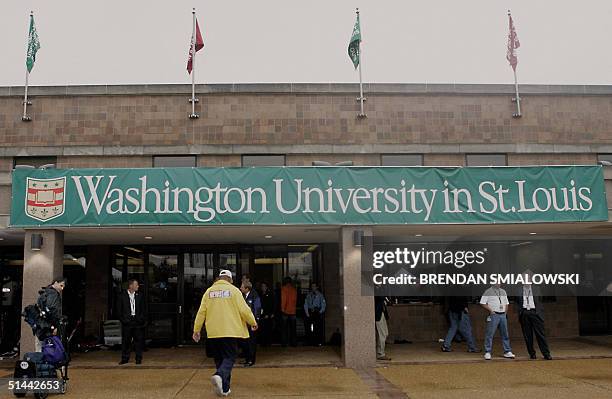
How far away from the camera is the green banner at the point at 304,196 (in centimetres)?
1221

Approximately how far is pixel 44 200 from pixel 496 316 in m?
9.80

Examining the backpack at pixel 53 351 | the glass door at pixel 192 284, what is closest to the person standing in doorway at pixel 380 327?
the glass door at pixel 192 284

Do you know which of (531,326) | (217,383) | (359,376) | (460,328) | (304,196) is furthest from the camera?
(460,328)

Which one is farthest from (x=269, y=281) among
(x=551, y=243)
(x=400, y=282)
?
(x=551, y=243)

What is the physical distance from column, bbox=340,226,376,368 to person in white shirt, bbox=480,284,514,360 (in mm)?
2680

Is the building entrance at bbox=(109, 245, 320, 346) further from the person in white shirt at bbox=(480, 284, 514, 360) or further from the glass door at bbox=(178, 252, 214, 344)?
the person in white shirt at bbox=(480, 284, 514, 360)

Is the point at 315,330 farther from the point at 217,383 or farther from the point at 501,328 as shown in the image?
the point at 217,383

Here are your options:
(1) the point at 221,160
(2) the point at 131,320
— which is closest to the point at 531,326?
(1) the point at 221,160

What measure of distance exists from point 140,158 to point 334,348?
23.0ft

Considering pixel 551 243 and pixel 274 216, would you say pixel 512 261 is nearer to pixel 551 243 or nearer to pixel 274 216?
pixel 551 243

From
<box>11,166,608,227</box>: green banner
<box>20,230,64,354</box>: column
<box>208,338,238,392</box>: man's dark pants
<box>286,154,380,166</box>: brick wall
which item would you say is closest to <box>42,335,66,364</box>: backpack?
<box>208,338,238,392</box>: man's dark pants

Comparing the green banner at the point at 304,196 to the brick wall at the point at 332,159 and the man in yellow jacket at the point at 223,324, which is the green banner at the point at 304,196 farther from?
the brick wall at the point at 332,159

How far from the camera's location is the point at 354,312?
40.3ft

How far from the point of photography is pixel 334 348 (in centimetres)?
1513
